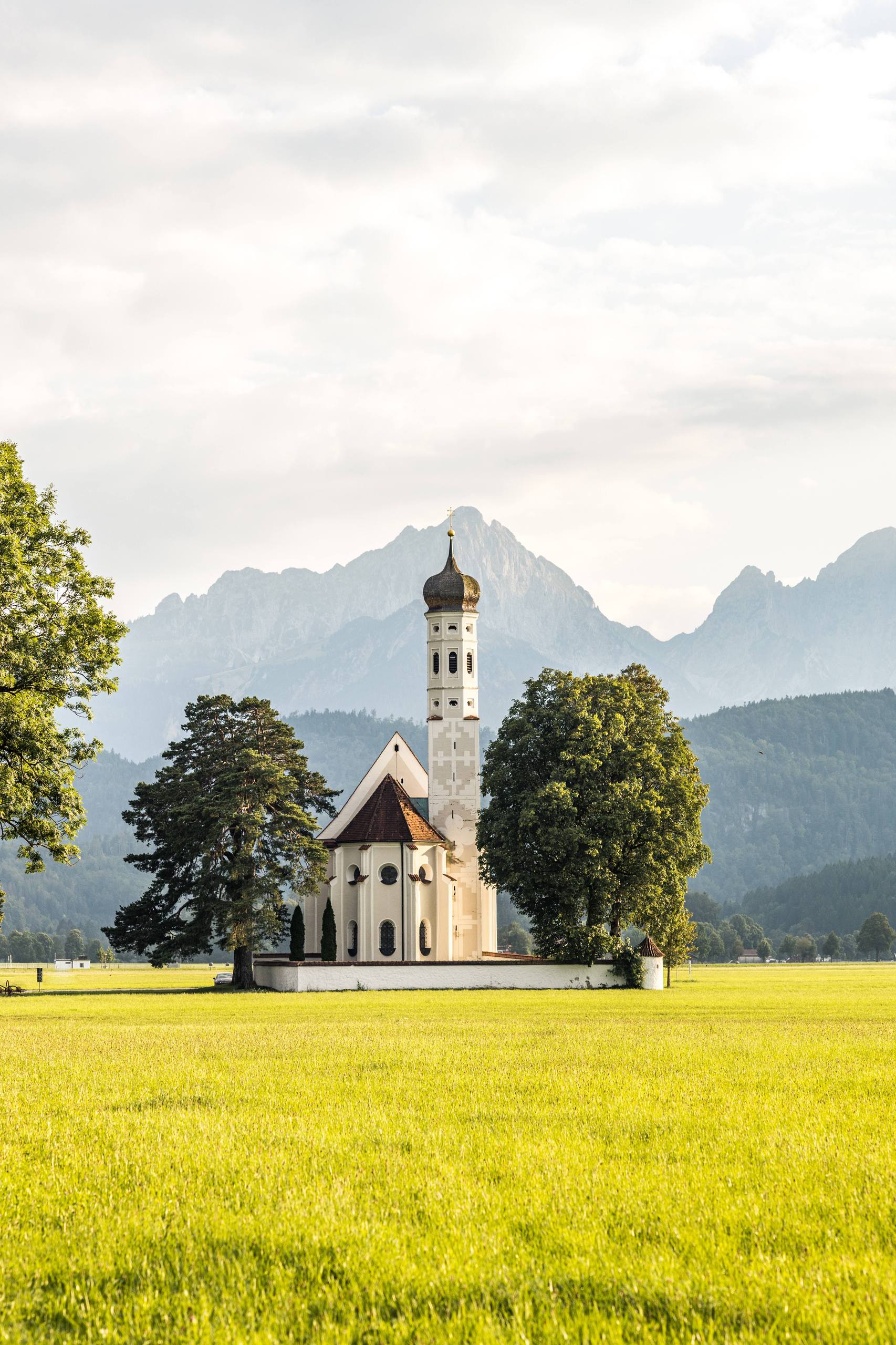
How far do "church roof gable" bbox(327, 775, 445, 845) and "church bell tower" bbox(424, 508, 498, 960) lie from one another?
8.08ft

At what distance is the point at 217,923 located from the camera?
67312mm

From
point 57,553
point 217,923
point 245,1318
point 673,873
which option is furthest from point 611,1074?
point 217,923

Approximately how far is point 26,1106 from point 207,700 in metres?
58.0

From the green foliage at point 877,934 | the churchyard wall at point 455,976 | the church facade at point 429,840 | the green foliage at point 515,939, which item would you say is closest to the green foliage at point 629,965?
the churchyard wall at point 455,976

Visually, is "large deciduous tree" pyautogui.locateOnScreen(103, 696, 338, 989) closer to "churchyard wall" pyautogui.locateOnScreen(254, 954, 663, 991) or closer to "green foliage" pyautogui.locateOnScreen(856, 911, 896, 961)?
"churchyard wall" pyautogui.locateOnScreen(254, 954, 663, 991)

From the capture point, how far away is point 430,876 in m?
82.6

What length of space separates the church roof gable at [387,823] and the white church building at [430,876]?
0.31 feet

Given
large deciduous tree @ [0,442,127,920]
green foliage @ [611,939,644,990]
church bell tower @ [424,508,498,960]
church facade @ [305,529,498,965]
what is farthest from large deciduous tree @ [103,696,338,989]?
large deciduous tree @ [0,442,127,920]

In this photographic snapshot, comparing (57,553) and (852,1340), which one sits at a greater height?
(57,553)

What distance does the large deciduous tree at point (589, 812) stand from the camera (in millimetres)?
61375

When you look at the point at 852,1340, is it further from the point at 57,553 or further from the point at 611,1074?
the point at 57,553

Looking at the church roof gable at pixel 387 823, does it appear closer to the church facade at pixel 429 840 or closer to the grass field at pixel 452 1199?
the church facade at pixel 429 840

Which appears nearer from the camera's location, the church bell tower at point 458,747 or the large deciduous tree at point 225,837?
the large deciduous tree at point 225,837

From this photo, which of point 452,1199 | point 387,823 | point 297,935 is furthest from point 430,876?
point 452,1199
